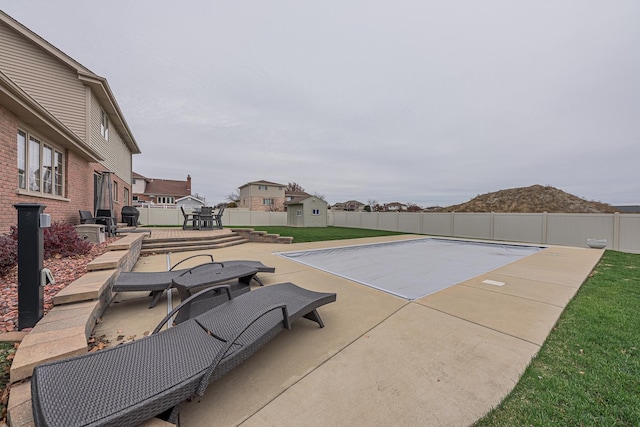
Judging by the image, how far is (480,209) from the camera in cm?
3180

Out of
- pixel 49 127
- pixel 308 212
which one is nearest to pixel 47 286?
pixel 49 127

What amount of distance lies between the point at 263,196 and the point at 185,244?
2972 cm

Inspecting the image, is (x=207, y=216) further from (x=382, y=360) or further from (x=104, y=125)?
(x=382, y=360)

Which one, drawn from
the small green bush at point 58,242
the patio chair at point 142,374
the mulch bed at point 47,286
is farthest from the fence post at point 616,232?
the small green bush at point 58,242

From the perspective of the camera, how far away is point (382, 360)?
2338 mm

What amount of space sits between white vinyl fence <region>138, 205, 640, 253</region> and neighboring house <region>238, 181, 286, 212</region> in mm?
13738

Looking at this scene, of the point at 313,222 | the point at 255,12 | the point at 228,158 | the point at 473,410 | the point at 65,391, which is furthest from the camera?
the point at 228,158

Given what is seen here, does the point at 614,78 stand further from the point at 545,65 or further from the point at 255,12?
the point at 255,12

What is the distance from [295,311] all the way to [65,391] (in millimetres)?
1724

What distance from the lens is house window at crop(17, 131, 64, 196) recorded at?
6070mm

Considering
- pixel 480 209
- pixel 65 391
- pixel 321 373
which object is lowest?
pixel 321 373

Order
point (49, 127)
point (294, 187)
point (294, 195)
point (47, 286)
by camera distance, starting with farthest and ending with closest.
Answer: point (294, 187) < point (294, 195) < point (49, 127) < point (47, 286)

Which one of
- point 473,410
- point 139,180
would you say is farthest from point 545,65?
point 139,180

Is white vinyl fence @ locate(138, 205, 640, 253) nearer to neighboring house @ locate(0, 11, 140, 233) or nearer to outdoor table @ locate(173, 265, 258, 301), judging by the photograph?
neighboring house @ locate(0, 11, 140, 233)
